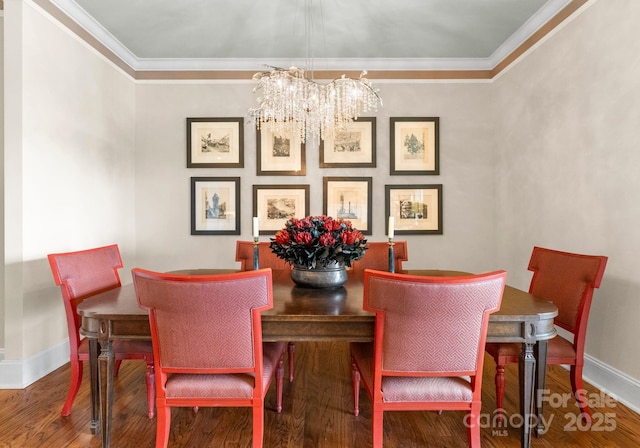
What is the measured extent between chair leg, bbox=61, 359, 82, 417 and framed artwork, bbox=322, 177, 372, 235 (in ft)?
8.08

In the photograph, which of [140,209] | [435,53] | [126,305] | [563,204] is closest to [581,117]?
[563,204]

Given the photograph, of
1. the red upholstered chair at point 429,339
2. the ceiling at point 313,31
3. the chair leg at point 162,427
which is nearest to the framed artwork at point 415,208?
the ceiling at point 313,31

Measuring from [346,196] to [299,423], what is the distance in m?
2.30

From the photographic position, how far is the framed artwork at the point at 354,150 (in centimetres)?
379

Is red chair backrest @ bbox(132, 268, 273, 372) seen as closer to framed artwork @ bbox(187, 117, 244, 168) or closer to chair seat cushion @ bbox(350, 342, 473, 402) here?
chair seat cushion @ bbox(350, 342, 473, 402)

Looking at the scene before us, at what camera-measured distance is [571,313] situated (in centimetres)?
195

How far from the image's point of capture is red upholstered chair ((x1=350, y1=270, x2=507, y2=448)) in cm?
133

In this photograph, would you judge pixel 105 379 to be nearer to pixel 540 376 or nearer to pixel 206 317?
pixel 206 317

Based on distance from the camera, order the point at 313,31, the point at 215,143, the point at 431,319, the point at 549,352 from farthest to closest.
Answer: the point at 215,143 → the point at 313,31 → the point at 549,352 → the point at 431,319

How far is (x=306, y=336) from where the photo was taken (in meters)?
1.56

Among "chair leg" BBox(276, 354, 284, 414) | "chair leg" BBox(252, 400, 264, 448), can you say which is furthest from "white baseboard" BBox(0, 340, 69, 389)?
"chair leg" BBox(252, 400, 264, 448)

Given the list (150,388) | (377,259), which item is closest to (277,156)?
(377,259)

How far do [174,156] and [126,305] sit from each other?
248cm

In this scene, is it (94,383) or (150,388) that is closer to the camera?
(94,383)
